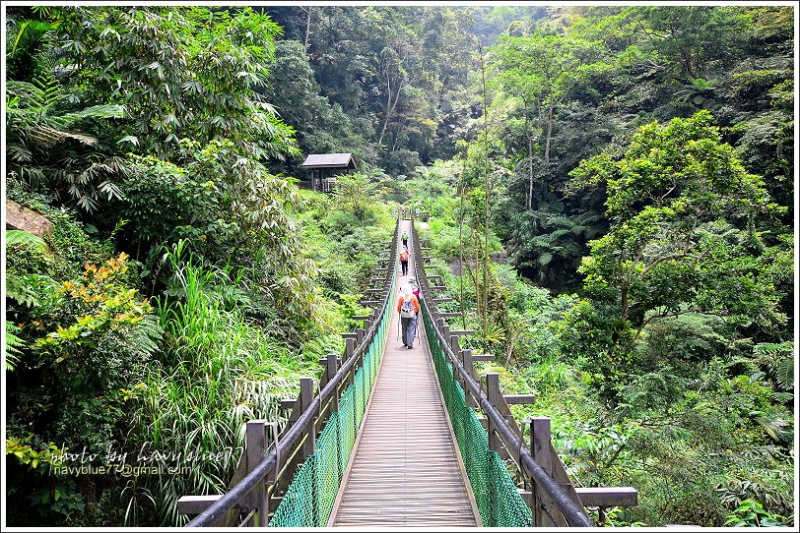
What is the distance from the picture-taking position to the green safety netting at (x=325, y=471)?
2.52 metres

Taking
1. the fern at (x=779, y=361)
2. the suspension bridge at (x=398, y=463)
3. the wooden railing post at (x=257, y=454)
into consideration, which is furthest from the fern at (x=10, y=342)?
the fern at (x=779, y=361)

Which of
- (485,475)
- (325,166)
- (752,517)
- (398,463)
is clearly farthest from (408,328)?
(325,166)

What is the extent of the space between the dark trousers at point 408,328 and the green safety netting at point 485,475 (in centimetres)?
418

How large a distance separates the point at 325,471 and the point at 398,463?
4.39 ft

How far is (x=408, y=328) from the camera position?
368 inches

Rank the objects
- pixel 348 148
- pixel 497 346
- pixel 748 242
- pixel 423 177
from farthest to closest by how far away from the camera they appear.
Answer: pixel 423 177
pixel 348 148
pixel 497 346
pixel 748 242

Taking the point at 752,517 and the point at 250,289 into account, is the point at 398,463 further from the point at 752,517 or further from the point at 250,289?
the point at 250,289

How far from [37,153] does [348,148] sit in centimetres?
2583

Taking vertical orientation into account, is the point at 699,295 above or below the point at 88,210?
below

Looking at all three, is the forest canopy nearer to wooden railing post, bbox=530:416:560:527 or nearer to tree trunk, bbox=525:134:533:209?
wooden railing post, bbox=530:416:560:527

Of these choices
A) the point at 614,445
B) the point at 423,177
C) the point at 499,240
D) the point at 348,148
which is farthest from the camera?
the point at 423,177

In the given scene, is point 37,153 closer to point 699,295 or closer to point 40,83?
point 40,83

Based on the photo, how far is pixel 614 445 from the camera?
6.13m

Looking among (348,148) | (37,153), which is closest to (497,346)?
(37,153)
